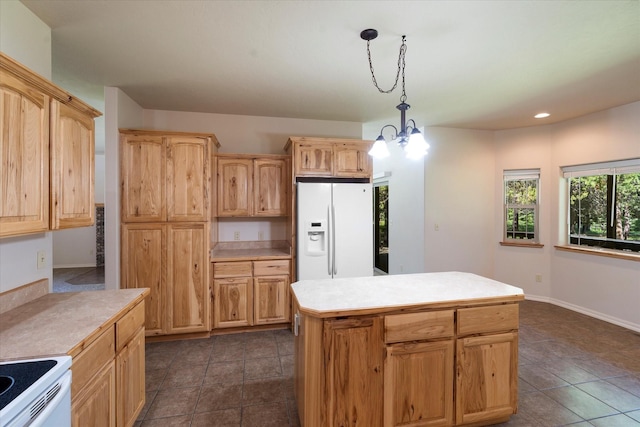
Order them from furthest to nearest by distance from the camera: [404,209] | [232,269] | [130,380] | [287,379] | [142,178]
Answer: [404,209] < [232,269] < [142,178] < [287,379] < [130,380]

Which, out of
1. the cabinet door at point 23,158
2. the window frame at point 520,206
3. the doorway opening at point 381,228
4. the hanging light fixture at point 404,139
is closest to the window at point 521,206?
the window frame at point 520,206

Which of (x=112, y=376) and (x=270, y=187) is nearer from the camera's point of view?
(x=112, y=376)

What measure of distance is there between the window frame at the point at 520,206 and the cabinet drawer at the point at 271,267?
3.54 meters

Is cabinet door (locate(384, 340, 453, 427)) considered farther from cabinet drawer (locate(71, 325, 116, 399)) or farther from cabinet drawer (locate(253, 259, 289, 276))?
cabinet drawer (locate(253, 259, 289, 276))

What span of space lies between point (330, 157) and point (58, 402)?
3.02m

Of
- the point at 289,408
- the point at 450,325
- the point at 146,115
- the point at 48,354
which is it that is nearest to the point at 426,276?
the point at 450,325

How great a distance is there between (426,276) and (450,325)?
61 centimetres

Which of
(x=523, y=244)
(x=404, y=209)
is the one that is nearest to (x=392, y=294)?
(x=404, y=209)

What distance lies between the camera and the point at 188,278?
3.09m

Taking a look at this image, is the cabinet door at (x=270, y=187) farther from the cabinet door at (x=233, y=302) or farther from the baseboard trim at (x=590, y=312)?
the baseboard trim at (x=590, y=312)

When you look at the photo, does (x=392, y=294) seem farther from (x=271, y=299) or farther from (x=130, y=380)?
(x=271, y=299)

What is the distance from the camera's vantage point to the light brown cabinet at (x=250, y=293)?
3225 mm

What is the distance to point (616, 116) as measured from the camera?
3.47 metres

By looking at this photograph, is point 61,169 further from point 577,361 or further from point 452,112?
point 577,361
